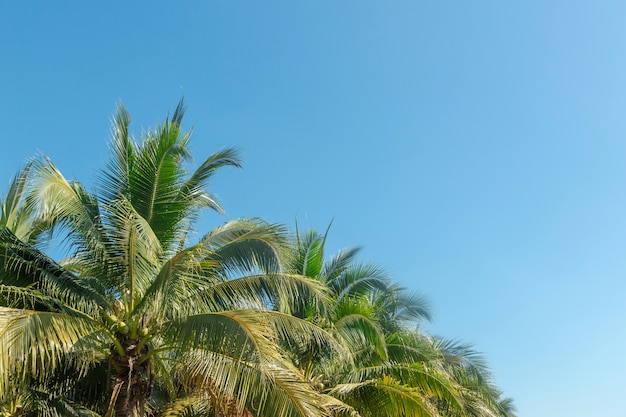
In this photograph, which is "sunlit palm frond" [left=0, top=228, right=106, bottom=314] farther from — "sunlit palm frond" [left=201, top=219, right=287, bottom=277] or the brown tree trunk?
"sunlit palm frond" [left=201, top=219, right=287, bottom=277]

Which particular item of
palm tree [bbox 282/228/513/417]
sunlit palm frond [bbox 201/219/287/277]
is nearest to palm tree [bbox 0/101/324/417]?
sunlit palm frond [bbox 201/219/287/277]

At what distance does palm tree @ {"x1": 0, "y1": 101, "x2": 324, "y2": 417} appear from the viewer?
877 cm

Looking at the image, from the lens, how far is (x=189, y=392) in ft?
38.9

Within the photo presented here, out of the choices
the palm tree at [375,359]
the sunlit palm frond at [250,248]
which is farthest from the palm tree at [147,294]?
the palm tree at [375,359]

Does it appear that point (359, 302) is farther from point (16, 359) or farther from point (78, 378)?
point (16, 359)

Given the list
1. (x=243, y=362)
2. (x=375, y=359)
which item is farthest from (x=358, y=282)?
(x=243, y=362)

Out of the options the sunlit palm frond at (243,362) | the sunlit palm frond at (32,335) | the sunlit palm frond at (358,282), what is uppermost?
the sunlit palm frond at (358,282)

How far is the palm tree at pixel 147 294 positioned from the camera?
8.77m

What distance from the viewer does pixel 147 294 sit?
29.5 feet

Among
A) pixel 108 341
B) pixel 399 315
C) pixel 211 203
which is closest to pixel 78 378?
pixel 108 341

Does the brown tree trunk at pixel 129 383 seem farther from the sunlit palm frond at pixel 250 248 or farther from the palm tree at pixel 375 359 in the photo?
the palm tree at pixel 375 359

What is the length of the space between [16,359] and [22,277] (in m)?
2.42

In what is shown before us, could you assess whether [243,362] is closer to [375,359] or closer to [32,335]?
[32,335]

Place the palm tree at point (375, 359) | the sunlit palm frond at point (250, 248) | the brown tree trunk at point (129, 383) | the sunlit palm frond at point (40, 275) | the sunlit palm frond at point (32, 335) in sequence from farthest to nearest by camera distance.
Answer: the palm tree at point (375, 359) → the sunlit palm frond at point (250, 248) → the brown tree trunk at point (129, 383) → the sunlit palm frond at point (40, 275) → the sunlit palm frond at point (32, 335)
